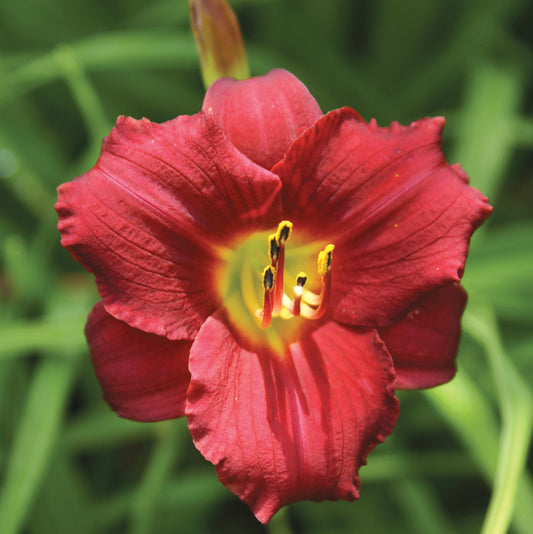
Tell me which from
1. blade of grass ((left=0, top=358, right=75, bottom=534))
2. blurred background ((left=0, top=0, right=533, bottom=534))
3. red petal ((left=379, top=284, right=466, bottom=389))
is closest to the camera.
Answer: red petal ((left=379, top=284, right=466, bottom=389))

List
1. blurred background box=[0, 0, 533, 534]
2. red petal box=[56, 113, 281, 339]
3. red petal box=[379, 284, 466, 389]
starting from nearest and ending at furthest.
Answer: red petal box=[56, 113, 281, 339]
red petal box=[379, 284, 466, 389]
blurred background box=[0, 0, 533, 534]

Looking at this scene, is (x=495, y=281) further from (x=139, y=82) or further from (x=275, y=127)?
(x=139, y=82)

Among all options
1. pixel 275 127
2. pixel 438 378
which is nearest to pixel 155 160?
pixel 275 127

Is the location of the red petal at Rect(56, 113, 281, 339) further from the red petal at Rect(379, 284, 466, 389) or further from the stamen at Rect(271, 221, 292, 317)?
the red petal at Rect(379, 284, 466, 389)

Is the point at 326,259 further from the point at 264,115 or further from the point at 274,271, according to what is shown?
the point at 264,115

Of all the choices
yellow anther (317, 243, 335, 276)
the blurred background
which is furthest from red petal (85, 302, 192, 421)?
the blurred background

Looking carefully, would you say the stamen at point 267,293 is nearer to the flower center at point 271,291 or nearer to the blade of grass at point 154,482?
the flower center at point 271,291

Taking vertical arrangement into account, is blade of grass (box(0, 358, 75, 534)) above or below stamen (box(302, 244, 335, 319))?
below

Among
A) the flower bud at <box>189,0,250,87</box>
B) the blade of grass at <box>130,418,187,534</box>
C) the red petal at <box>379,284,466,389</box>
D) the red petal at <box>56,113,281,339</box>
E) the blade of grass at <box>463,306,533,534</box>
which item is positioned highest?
the flower bud at <box>189,0,250,87</box>

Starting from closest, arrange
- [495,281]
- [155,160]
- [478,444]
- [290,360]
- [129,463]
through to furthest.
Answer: [155,160], [290,360], [478,444], [495,281], [129,463]
